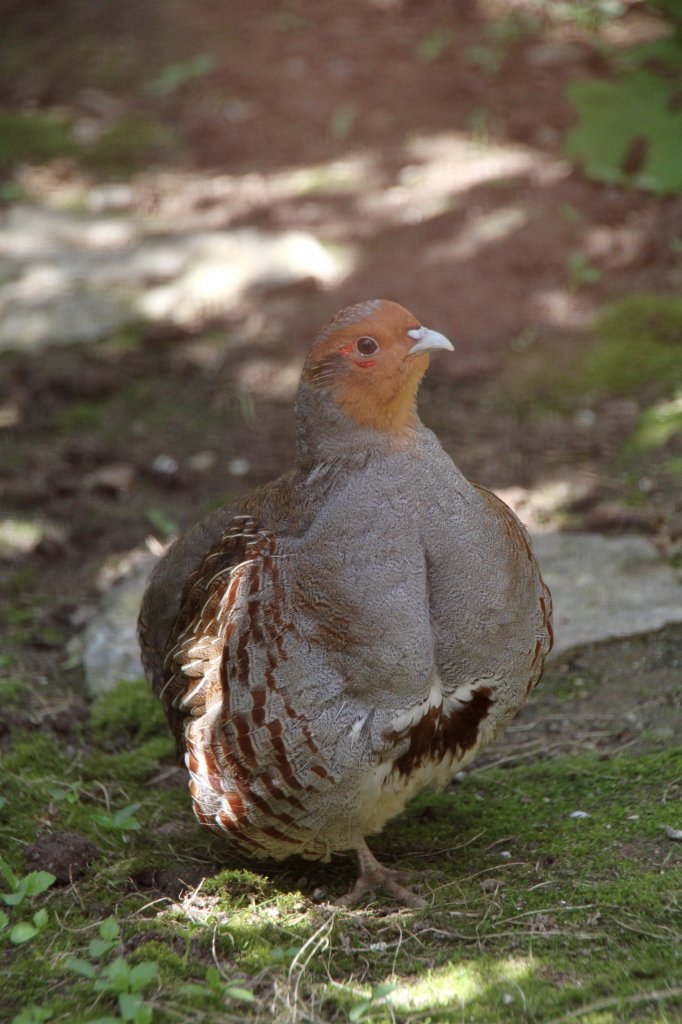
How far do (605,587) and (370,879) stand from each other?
1.66 m

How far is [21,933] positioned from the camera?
3.00 metres

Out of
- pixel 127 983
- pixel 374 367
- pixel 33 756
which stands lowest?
pixel 33 756

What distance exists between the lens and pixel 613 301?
6.57 metres

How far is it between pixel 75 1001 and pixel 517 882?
1202mm

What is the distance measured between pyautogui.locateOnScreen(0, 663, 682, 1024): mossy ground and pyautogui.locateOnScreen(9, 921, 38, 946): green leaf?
0.18 ft

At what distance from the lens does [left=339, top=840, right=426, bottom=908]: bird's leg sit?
3.40 m

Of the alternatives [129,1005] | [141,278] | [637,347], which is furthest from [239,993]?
[141,278]

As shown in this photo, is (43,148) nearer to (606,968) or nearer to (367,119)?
(367,119)

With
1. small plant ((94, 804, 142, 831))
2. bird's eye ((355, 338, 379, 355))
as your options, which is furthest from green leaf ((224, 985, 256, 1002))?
bird's eye ((355, 338, 379, 355))

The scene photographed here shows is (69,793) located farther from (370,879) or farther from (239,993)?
(239,993)

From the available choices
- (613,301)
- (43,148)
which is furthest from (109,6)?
(613,301)

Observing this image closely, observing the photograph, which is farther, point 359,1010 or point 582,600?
point 582,600

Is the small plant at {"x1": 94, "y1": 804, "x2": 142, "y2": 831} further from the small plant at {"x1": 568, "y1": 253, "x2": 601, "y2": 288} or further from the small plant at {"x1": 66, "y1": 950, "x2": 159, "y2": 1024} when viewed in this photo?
the small plant at {"x1": 568, "y1": 253, "x2": 601, "y2": 288}

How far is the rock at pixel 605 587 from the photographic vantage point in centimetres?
439
